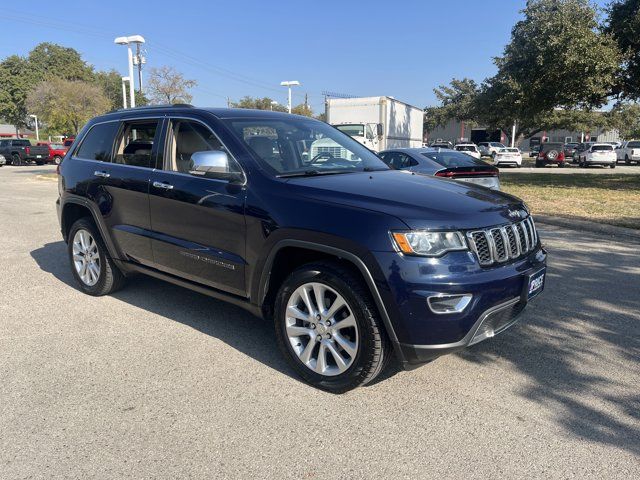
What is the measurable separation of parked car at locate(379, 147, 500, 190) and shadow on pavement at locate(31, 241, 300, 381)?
5.27 metres

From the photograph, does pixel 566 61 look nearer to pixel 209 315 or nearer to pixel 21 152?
pixel 209 315

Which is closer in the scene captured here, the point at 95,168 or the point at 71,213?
the point at 95,168

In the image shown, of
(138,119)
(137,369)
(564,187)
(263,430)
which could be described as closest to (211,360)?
(137,369)

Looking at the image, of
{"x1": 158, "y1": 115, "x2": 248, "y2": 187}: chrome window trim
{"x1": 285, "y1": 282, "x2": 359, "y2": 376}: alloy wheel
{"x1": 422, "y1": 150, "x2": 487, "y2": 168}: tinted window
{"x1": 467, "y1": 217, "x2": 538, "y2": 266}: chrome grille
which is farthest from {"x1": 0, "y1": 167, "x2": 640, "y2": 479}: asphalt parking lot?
{"x1": 422, "y1": 150, "x2": 487, "y2": 168}: tinted window

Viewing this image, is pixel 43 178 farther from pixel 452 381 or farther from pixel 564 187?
pixel 452 381

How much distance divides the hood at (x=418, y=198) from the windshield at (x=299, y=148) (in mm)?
265

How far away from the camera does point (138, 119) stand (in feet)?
15.7

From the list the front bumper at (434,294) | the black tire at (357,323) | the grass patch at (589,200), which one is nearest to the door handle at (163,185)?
the black tire at (357,323)

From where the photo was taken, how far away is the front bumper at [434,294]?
9.57ft

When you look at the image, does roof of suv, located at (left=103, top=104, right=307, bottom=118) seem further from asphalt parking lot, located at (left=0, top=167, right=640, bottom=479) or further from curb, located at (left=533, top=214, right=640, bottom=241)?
curb, located at (left=533, top=214, right=640, bottom=241)

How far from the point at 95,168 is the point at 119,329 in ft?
5.51

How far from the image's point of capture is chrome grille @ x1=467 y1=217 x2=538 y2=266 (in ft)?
10.2

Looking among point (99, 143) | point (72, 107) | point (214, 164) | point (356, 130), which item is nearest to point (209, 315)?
point (214, 164)

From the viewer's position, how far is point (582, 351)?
3990 mm
